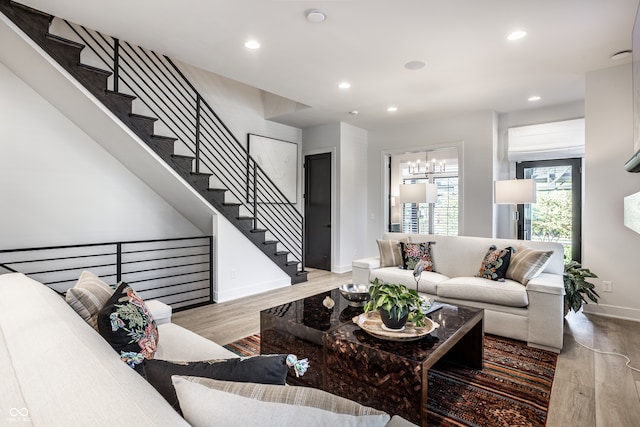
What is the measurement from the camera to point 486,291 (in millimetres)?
3168

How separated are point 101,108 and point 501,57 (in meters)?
4.03

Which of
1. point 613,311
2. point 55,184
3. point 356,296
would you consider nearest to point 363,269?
point 356,296

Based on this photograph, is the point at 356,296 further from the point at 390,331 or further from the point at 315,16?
the point at 315,16

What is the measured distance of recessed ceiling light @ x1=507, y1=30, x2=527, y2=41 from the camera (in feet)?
9.74

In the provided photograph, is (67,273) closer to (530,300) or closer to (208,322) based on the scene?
(208,322)

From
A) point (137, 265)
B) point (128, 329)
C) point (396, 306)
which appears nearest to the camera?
point (128, 329)

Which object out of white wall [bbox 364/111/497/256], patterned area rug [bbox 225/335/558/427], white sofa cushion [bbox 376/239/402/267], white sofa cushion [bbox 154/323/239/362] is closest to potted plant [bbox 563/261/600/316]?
patterned area rug [bbox 225/335/558/427]

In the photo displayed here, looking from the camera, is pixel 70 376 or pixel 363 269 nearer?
pixel 70 376

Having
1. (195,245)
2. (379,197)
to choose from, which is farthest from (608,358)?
(195,245)

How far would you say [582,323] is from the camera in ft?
11.7

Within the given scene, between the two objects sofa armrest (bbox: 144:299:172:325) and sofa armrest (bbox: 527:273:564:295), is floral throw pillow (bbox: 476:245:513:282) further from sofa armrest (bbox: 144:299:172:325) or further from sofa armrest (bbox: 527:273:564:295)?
sofa armrest (bbox: 144:299:172:325)

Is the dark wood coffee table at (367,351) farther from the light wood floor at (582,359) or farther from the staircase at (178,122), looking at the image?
the staircase at (178,122)

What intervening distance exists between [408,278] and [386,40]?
2.42m

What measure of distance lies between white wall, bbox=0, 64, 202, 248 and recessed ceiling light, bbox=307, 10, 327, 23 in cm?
298
